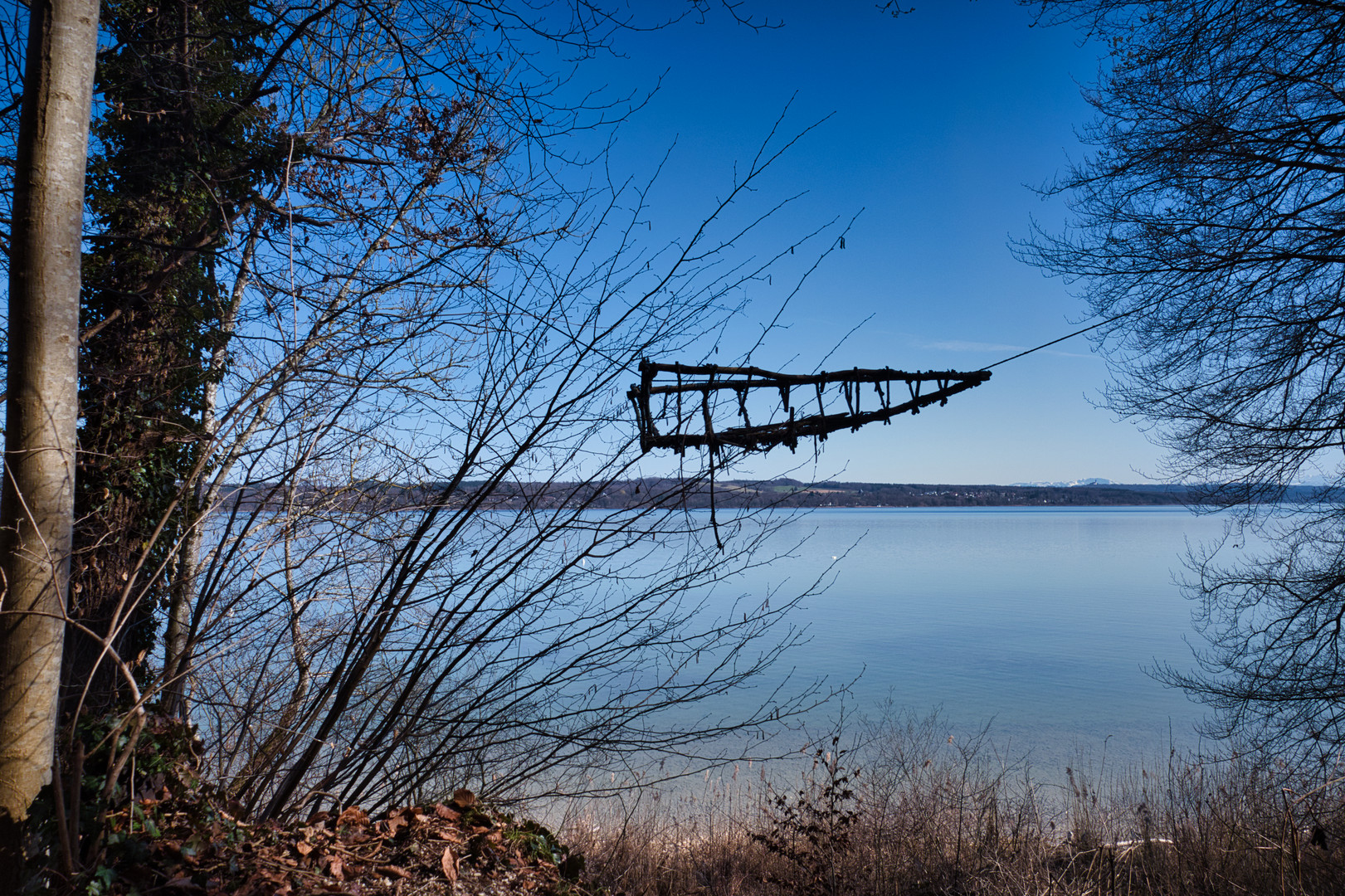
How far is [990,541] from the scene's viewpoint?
61000 millimetres

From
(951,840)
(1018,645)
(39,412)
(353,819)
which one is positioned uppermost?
Answer: (39,412)

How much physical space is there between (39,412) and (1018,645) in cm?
2159

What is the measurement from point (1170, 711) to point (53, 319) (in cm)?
1776

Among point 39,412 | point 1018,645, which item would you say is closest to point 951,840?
point 39,412

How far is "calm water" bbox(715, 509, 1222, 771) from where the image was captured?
43.9ft

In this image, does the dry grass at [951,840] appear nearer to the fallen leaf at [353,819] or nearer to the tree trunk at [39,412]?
the fallen leaf at [353,819]

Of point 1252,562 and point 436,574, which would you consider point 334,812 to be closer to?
point 436,574

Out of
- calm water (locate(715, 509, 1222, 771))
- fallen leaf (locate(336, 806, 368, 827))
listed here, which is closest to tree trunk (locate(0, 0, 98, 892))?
fallen leaf (locate(336, 806, 368, 827))

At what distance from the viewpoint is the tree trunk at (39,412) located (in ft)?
7.45

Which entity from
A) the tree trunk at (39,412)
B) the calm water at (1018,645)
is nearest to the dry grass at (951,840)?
the calm water at (1018,645)

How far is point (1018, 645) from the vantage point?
20016mm

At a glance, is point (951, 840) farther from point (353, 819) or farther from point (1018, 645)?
point (1018, 645)

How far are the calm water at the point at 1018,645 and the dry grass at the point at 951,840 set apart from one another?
196 cm

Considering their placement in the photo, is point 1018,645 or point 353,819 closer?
point 353,819
